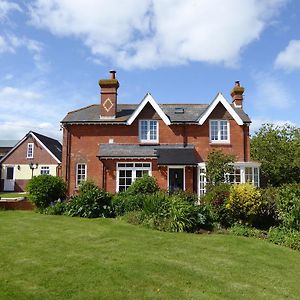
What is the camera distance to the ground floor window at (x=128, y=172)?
28.3 m

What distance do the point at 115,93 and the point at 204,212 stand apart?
1578 centimetres

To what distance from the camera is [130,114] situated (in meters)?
30.9

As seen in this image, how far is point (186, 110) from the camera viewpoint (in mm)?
31484

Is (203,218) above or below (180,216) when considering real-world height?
below

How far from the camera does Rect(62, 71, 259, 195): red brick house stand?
2836cm

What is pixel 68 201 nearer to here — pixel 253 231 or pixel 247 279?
pixel 253 231

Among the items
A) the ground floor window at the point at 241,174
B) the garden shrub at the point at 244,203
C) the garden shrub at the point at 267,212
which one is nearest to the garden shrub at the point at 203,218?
the garden shrub at the point at 244,203

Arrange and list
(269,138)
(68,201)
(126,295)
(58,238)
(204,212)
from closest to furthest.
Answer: (126,295) < (58,238) < (204,212) < (68,201) < (269,138)

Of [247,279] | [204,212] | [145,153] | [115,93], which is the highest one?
[115,93]

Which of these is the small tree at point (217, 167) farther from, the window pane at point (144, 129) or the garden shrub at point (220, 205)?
the garden shrub at point (220, 205)

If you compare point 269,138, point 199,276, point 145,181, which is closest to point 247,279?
point 199,276

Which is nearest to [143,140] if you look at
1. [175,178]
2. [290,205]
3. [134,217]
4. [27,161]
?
[175,178]

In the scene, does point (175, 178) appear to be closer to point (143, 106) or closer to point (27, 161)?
point (143, 106)

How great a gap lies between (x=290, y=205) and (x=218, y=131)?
13770mm
